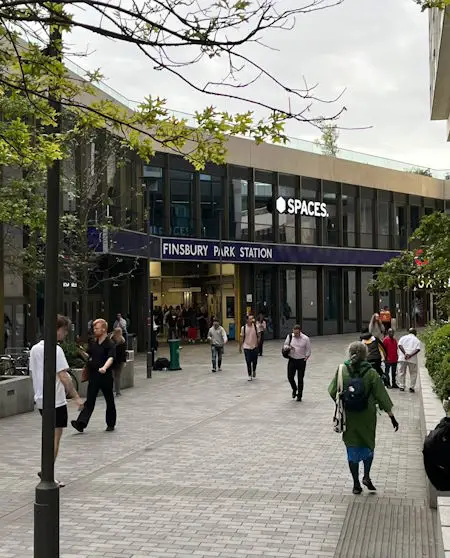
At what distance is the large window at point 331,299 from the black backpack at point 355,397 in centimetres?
3540

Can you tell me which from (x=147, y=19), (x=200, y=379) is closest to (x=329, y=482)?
(x=147, y=19)

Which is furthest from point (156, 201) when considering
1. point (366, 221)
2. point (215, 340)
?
Answer: point (366, 221)

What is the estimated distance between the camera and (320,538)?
6.80 m

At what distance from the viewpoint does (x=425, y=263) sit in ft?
29.3

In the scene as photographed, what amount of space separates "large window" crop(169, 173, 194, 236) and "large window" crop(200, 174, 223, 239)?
68cm

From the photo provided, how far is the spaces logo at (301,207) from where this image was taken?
4050cm

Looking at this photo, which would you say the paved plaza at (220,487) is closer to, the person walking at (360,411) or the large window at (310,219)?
the person walking at (360,411)

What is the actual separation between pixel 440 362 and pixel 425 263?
2.61 meters

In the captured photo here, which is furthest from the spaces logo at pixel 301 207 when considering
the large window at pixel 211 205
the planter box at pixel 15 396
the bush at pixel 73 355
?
the planter box at pixel 15 396

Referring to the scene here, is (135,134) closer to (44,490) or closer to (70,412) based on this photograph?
(44,490)

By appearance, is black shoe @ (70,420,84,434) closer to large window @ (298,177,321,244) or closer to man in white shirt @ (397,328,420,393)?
man in white shirt @ (397,328,420,393)

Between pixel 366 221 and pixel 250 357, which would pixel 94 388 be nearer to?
pixel 250 357

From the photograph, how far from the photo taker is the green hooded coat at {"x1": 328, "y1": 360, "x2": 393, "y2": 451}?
8.19 meters

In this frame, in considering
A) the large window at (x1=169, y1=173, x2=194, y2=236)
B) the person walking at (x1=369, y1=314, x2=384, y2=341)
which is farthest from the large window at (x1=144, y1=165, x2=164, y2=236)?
the person walking at (x1=369, y1=314, x2=384, y2=341)
